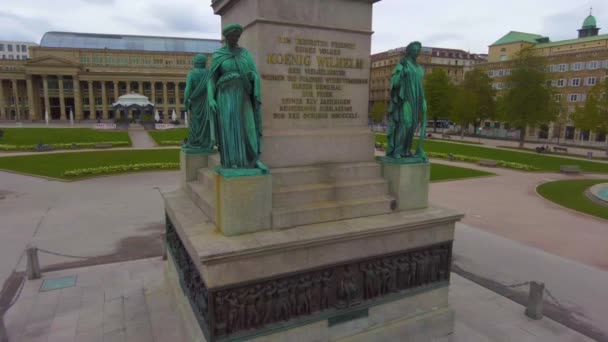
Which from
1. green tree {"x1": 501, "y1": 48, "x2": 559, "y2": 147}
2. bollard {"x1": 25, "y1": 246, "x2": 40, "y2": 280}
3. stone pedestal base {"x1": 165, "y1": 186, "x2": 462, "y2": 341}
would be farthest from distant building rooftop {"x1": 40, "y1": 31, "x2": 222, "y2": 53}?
stone pedestal base {"x1": 165, "y1": 186, "x2": 462, "y2": 341}

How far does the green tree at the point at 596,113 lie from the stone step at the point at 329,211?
163ft

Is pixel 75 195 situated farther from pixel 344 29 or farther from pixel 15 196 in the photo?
pixel 344 29

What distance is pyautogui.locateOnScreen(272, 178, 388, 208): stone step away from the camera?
21.5 feet

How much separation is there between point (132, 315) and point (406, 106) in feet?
23.6

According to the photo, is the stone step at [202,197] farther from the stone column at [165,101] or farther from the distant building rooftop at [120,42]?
the distant building rooftop at [120,42]

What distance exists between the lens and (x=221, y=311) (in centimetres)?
564

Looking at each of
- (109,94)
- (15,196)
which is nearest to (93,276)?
(15,196)

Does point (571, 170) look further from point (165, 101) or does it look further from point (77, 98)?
point (77, 98)

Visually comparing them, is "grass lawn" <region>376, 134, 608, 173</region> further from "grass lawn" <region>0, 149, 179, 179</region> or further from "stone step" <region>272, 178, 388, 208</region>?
"grass lawn" <region>0, 149, 179, 179</region>

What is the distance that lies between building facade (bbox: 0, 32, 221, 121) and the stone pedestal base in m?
103

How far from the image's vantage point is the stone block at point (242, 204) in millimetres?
5770

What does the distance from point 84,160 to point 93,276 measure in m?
24.8

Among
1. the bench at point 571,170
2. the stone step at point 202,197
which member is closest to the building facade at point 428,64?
the bench at point 571,170

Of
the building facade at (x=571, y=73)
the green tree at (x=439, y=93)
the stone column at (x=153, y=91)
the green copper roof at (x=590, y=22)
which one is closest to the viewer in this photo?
the building facade at (x=571, y=73)
